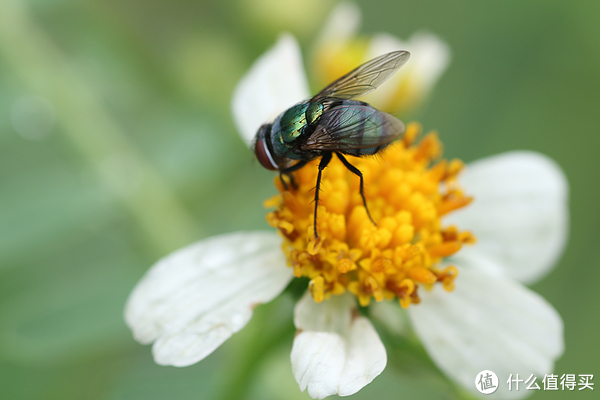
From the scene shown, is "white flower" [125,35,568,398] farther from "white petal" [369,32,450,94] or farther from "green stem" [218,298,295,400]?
"white petal" [369,32,450,94]

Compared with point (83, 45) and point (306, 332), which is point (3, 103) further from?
point (306, 332)

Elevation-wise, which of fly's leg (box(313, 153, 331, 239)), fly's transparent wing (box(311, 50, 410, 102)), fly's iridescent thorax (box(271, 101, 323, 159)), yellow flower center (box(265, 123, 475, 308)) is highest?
fly's transparent wing (box(311, 50, 410, 102))

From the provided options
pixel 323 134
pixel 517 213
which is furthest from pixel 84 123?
pixel 517 213

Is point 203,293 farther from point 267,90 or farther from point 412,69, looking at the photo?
point 412,69

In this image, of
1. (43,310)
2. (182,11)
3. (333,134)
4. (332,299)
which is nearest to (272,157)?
(333,134)

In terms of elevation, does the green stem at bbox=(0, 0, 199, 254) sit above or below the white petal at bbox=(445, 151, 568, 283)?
above

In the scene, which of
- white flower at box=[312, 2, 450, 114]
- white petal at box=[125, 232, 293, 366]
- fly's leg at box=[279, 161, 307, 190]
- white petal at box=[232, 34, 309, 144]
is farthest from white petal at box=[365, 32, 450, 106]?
white petal at box=[125, 232, 293, 366]

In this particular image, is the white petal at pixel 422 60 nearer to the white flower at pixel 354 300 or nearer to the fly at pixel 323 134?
the white flower at pixel 354 300
